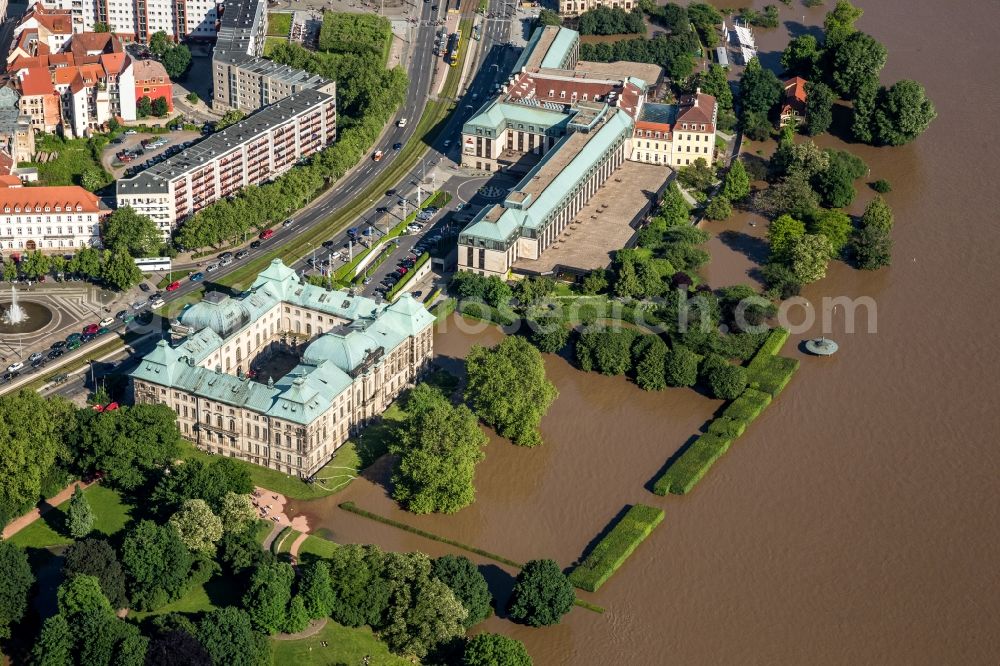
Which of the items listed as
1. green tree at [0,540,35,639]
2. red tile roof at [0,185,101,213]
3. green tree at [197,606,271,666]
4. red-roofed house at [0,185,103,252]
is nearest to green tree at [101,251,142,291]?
red-roofed house at [0,185,103,252]

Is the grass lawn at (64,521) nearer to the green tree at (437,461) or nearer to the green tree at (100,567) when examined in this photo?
the green tree at (100,567)

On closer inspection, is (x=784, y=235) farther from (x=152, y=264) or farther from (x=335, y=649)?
(x=335, y=649)

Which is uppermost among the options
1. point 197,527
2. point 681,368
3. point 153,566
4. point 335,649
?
point 681,368

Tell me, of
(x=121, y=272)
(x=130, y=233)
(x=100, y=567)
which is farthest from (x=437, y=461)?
(x=130, y=233)

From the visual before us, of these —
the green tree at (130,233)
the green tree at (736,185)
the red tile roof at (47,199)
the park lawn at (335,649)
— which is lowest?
the park lawn at (335,649)

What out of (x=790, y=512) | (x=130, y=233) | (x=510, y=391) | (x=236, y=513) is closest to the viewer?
(x=236, y=513)

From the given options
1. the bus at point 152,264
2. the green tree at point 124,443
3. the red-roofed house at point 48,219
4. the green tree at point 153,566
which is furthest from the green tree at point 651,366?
the red-roofed house at point 48,219
